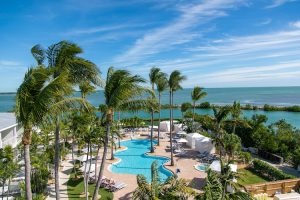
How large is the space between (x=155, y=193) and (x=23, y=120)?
5.42 meters

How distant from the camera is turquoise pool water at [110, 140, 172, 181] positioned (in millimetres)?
20219

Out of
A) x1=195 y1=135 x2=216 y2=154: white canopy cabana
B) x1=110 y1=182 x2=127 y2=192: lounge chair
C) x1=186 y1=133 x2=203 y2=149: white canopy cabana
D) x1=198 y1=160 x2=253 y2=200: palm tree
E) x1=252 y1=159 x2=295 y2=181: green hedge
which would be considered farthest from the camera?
x1=186 y1=133 x2=203 y2=149: white canopy cabana

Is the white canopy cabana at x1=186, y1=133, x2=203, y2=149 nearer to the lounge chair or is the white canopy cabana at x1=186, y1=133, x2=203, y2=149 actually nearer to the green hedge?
the green hedge

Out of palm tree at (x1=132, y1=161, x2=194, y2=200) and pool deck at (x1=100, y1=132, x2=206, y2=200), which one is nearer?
palm tree at (x1=132, y1=161, x2=194, y2=200)

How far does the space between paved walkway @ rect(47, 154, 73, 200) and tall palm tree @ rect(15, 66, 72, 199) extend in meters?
9.25

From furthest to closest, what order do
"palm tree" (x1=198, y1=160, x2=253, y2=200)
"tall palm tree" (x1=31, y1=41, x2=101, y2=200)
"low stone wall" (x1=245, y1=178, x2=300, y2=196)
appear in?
1. "low stone wall" (x1=245, y1=178, x2=300, y2=196)
2. "tall palm tree" (x1=31, y1=41, x2=101, y2=200)
3. "palm tree" (x1=198, y1=160, x2=253, y2=200)

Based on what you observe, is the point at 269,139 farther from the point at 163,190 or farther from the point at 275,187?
the point at 163,190

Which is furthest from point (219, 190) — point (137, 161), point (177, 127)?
point (177, 127)

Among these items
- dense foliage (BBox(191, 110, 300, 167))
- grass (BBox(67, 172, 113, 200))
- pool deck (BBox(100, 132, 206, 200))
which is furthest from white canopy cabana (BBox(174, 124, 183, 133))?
grass (BBox(67, 172, 113, 200))

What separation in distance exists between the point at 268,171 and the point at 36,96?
1722 centimetres

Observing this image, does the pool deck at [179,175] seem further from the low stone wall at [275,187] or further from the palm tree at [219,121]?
the low stone wall at [275,187]

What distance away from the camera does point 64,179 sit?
18.2m

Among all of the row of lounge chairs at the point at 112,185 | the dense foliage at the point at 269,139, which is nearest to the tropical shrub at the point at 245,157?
the dense foliage at the point at 269,139

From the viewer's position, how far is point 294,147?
73.8 feet
